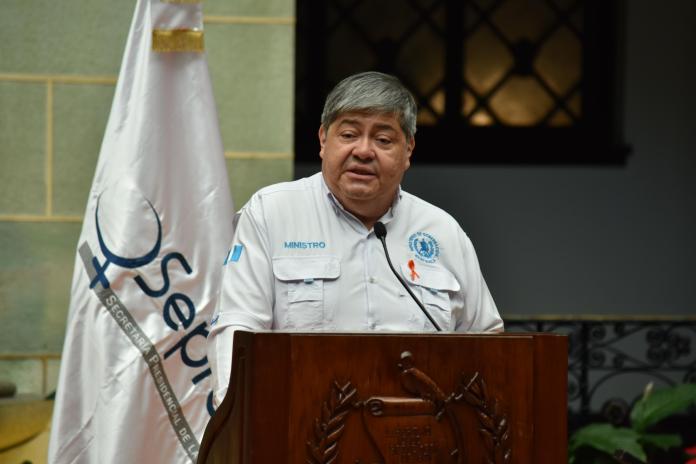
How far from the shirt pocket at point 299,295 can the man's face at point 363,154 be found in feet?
0.84

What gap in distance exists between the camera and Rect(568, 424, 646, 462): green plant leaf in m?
5.62

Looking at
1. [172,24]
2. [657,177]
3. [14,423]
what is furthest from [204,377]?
[657,177]

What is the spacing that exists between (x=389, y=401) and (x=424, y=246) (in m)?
0.93

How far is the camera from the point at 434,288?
12.0ft

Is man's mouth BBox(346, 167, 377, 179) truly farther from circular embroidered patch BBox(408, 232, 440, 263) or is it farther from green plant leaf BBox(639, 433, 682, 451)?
green plant leaf BBox(639, 433, 682, 451)

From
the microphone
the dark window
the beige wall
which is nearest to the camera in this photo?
the microphone

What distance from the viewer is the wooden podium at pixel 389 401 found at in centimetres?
283

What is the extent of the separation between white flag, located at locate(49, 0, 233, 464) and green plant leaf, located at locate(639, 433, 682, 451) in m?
2.33

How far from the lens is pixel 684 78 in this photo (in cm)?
827

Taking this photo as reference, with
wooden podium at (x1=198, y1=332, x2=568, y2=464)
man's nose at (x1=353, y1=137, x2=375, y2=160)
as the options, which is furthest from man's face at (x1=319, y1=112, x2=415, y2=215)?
wooden podium at (x1=198, y1=332, x2=568, y2=464)

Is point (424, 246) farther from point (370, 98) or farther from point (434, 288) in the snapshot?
point (370, 98)

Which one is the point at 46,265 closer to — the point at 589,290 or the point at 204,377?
the point at 204,377

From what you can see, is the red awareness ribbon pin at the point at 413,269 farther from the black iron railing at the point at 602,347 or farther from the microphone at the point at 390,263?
the black iron railing at the point at 602,347

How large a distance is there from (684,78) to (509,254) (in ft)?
5.32
